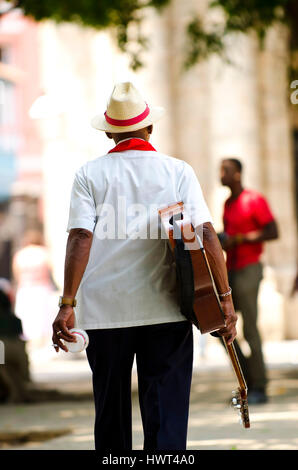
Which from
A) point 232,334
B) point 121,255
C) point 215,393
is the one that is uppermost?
point 121,255

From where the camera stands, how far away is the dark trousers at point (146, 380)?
4.11 meters

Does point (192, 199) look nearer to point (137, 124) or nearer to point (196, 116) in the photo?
point (137, 124)

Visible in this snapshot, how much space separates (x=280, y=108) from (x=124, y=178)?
37.9 feet

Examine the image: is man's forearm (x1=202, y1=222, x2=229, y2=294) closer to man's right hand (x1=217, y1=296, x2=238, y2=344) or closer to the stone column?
man's right hand (x1=217, y1=296, x2=238, y2=344)

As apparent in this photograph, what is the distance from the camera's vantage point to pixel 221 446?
589 cm

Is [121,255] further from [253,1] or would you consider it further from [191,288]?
[253,1]

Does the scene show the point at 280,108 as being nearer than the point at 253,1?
No

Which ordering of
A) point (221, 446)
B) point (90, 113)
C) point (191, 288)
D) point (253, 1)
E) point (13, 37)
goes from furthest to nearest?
point (13, 37) → point (90, 113) → point (253, 1) → point (221, 446) → point (191, 288)

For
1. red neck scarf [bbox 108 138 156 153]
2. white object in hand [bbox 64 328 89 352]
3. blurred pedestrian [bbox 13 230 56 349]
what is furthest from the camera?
blurred pedestrian [bbox 13 230 56 349]

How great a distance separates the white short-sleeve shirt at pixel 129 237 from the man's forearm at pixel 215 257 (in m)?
0.06

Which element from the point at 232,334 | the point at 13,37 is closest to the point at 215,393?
the point at 232,334

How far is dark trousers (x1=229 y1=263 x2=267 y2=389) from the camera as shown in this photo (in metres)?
8.08

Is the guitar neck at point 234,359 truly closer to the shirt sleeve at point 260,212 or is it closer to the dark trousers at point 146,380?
the dark trousers at point 146,380

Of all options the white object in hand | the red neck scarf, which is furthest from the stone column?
the white object in hand
